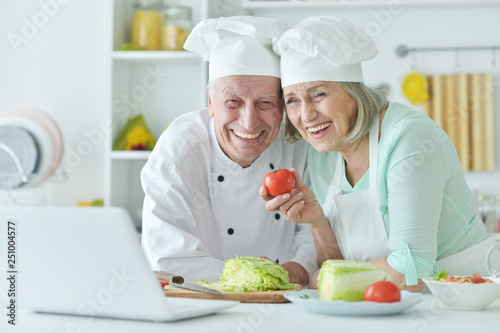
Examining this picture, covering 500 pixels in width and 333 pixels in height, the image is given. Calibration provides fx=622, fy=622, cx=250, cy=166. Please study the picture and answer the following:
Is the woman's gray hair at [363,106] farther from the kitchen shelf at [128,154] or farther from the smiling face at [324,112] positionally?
the kitchen shelf at [128,154]

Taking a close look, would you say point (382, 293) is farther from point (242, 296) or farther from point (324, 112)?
point (324, 112)

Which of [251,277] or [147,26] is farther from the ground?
[147,26]

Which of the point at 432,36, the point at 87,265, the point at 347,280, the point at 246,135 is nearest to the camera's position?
the point at 87,265

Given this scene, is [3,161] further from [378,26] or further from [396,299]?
[396,299]

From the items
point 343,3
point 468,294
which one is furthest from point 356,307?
point 343,3

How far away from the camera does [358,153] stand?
5.64 feet

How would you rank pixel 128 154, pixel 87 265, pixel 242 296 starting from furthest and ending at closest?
pixel 128 154, pixel 242 296, pixel 87 265

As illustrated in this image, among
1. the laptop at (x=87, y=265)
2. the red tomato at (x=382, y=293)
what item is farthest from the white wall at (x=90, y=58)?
the red tomato at (x=382, y=293)

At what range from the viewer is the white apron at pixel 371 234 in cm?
164

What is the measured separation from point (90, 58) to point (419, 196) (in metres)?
2.44

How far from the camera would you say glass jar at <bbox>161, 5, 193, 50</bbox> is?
3.12 metres

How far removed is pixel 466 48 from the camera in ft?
10.6

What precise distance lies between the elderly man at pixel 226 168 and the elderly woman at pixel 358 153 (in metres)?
0.09

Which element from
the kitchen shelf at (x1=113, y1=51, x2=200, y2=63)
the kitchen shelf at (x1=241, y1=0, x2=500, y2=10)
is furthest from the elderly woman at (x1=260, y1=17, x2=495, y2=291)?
the kitchen shelf at (x1=241, y1=0, x2=500, y2=10)
